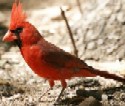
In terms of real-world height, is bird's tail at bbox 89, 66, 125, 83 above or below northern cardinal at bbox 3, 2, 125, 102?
below

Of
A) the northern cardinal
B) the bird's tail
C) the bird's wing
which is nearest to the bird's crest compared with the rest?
the northern cardinal

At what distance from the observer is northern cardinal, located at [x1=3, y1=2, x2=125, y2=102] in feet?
13.8

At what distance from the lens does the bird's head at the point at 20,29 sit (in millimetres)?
4219

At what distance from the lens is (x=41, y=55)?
13.9 feet

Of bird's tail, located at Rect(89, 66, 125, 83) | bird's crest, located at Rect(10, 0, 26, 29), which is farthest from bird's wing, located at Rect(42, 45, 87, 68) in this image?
bird's crest, located at Rect(10, 0, 26, 29)

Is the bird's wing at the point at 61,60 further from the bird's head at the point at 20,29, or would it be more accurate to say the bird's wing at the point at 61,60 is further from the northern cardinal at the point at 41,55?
the bird's head at the point at 20,29

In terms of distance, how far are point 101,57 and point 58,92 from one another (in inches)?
45.7

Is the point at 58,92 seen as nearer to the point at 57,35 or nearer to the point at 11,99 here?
the point at 11,99

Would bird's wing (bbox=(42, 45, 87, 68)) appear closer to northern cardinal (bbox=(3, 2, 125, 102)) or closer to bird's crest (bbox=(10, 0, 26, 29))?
northern cardinal (bbox=(3, 2, 125, 102))

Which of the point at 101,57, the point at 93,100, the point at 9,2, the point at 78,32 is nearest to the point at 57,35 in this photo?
the point at 78,32

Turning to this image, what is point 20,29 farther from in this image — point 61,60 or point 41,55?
point 61,60

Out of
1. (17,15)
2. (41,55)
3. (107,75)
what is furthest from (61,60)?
(17,15)

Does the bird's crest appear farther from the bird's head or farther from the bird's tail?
the bird's tail

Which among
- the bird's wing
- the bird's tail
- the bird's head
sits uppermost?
the bird's head
